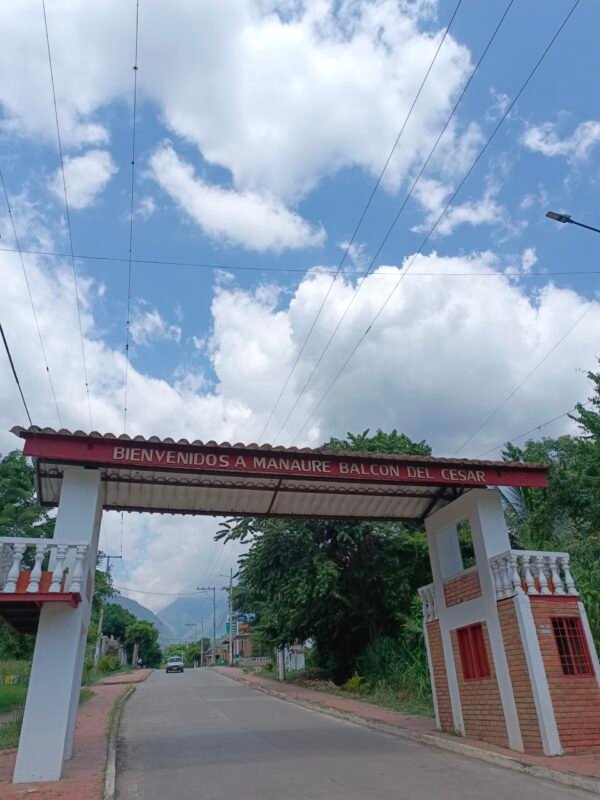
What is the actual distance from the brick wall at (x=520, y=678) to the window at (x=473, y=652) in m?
0.76

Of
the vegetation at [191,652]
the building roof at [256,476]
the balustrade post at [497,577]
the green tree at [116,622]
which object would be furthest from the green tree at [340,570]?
the vegetation at [191,652]

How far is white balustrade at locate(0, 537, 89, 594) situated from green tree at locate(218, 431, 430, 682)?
12.1m

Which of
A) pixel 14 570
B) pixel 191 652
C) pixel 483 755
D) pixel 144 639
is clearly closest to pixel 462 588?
pixel 483 755

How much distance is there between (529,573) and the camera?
31.5 feet

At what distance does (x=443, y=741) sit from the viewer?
33.6ft

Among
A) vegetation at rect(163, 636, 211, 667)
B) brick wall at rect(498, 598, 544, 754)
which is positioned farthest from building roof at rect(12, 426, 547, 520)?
vegetation at rect(163, 636, 211, 667)

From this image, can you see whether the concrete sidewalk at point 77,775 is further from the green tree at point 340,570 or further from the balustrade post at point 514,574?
the green tree at point 340,570

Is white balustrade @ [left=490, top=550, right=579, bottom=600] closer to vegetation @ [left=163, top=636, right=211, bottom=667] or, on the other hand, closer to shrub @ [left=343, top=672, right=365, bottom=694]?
shrub @ [left=343, top=672, right=365, bottom=694]

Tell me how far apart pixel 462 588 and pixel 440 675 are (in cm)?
189

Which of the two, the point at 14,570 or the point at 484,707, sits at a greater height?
the point at 14,570

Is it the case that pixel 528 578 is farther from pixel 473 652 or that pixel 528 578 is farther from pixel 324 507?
pixel 324 507

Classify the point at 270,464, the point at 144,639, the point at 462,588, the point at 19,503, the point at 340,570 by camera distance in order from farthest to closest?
the point at 144,639 → the point at 19,503 → the point at 340,570 → the point at 462,588 → the point at 270,464

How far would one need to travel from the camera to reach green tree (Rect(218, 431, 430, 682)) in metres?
20.5

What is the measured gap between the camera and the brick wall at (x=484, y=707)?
9.55m
